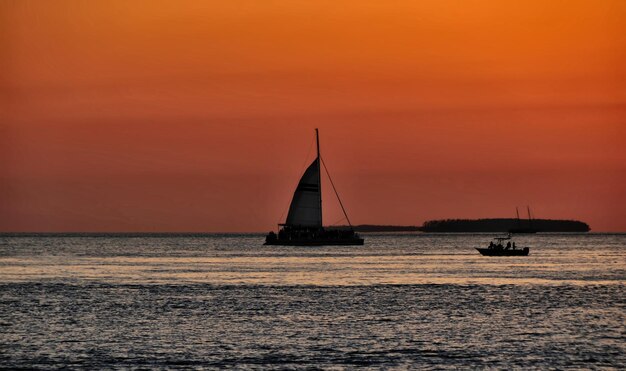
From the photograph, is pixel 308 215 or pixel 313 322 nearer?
pixel 313 322

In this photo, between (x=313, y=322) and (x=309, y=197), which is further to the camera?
(x=309, y=197)

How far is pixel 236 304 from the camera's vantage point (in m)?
74.8

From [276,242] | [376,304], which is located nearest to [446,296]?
[376,304]

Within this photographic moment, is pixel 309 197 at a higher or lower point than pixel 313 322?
higher

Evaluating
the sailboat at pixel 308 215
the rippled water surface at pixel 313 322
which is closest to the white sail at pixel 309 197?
the sailboat at pixel 308 215

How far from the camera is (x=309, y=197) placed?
596ft

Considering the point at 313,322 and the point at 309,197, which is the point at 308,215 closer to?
the point at 309,197

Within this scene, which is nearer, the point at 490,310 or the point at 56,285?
the point at 490,310

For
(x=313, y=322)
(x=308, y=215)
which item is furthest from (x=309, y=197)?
(x=313, y=322)

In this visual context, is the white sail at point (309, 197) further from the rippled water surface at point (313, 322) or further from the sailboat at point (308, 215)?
the rippled water surface at point (313, 322)

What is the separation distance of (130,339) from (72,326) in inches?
280

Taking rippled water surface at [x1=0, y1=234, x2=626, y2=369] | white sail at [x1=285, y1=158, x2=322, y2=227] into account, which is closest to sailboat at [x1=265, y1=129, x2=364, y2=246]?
white sail at [x1=285, y1=158, x2=322, y2=227]

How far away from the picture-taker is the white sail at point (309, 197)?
181 metres

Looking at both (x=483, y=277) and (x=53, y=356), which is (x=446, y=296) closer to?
(x=483, y=277)
